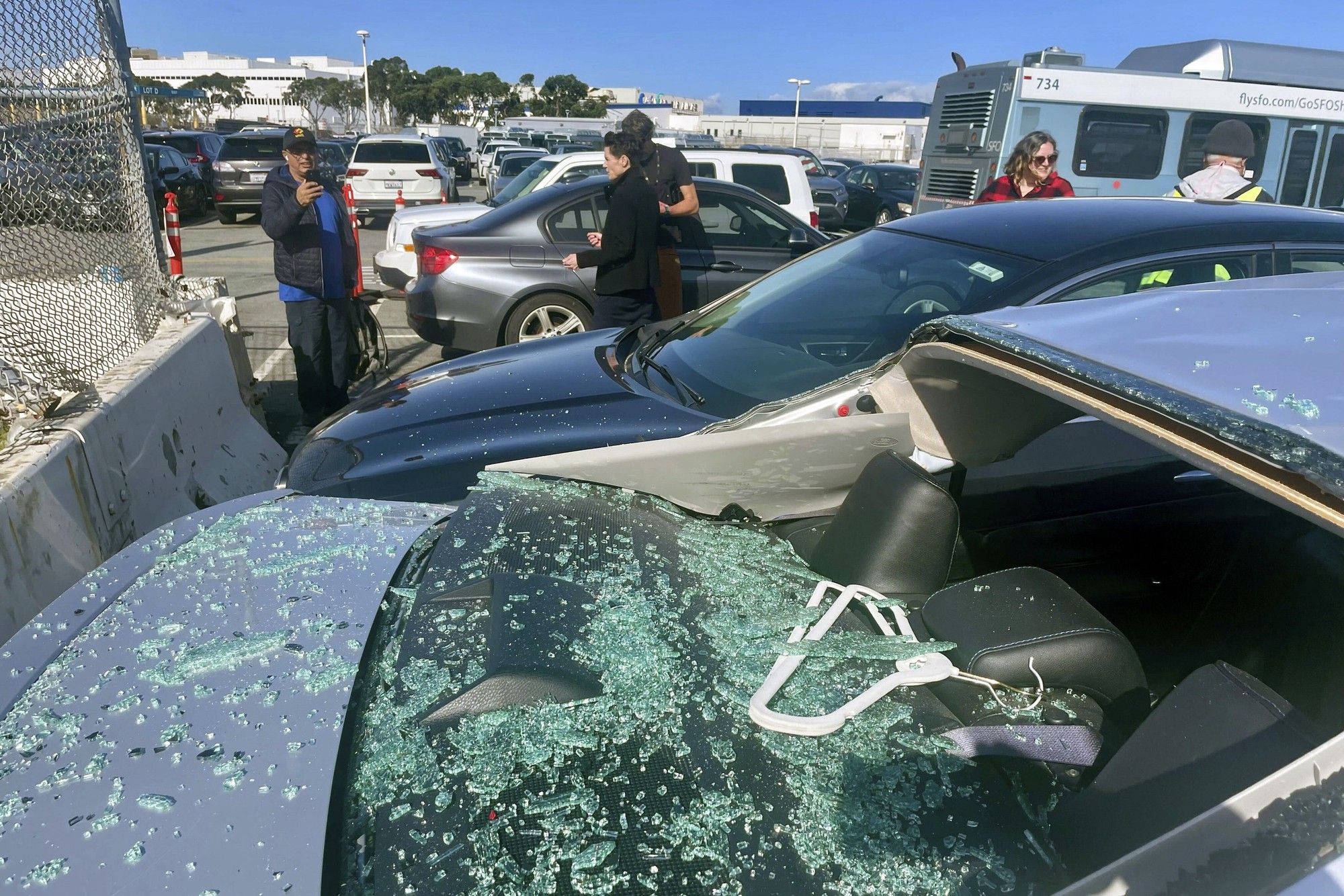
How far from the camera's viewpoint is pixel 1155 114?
10.8 m

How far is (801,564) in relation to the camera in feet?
6.75

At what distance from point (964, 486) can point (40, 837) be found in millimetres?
2423

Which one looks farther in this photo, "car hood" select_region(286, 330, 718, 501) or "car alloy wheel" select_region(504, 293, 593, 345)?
"car alloy wheel" select_region(504, 293, 593, 345)

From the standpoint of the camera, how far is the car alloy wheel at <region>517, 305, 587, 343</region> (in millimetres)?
6410

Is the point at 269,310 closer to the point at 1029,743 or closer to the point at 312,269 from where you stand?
the point at 312,269

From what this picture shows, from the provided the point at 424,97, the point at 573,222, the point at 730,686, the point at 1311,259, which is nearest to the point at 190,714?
the point at 730,686

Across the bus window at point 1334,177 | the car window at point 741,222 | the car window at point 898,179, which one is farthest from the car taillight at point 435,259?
the car window at point 898,179

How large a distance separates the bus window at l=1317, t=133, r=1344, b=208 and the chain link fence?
13.6 m

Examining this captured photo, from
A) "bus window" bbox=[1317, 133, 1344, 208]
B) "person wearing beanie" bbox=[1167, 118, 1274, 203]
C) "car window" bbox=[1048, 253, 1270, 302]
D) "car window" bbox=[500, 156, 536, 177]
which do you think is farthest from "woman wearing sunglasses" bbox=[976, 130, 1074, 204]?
"car window" bbox=[500, 156, 536, 177]

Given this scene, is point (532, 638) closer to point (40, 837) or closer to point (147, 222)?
point (40, 837)

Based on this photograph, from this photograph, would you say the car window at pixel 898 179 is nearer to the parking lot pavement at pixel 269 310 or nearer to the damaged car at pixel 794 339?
the parking lot pavement at pixel 269 310

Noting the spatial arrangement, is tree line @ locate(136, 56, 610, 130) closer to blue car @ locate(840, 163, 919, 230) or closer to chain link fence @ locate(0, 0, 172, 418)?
blue car @ locate(840, 163, 919, 230)

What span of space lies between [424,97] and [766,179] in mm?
67198

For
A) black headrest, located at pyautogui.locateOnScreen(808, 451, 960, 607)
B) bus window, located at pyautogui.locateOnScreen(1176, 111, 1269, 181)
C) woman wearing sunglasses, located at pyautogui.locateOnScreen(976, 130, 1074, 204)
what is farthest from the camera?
bus window, located at pyautogui.locateOnScreen(1176, 111, 1269, 181)
